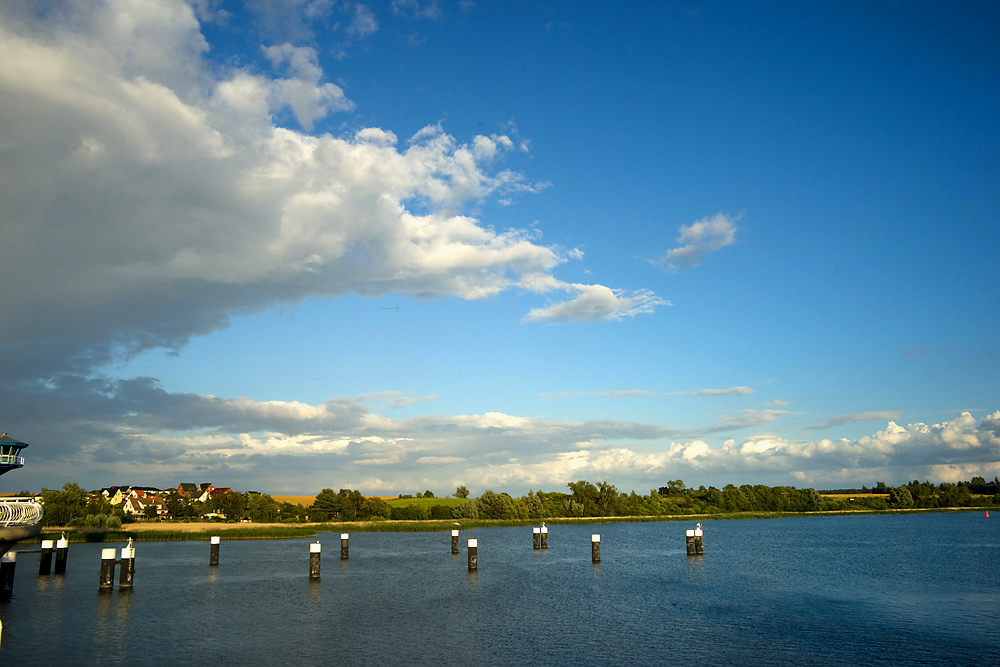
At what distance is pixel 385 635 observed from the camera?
23.3 m

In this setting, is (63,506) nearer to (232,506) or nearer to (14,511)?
(232,506)

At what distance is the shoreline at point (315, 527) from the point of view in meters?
65.2

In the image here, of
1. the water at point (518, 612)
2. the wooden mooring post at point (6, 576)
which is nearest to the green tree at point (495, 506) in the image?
the water at point (518, 612)

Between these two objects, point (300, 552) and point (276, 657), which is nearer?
point (276, 657)

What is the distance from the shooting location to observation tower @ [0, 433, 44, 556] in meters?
25.1

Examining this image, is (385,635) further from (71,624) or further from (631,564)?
(631,564)

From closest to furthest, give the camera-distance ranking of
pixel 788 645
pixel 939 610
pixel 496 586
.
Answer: pixel 788 645
pixel 939 610
pixel 496 586

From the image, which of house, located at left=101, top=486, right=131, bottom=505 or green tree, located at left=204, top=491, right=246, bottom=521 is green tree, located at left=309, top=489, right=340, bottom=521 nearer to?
green tree, located at left=204, top=491, right=246, bottom=521

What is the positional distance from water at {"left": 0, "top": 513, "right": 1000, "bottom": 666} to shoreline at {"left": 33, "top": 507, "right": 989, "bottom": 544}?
1559 cm

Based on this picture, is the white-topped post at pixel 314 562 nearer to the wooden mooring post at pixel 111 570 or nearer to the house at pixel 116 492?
the wooden mooring post at pixel 111 570

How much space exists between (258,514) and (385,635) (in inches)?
3354

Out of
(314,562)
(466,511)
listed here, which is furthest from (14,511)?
(466,511)

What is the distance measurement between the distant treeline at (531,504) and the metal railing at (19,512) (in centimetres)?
5328

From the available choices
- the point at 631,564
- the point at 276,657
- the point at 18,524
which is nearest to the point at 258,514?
the point at 631,564
